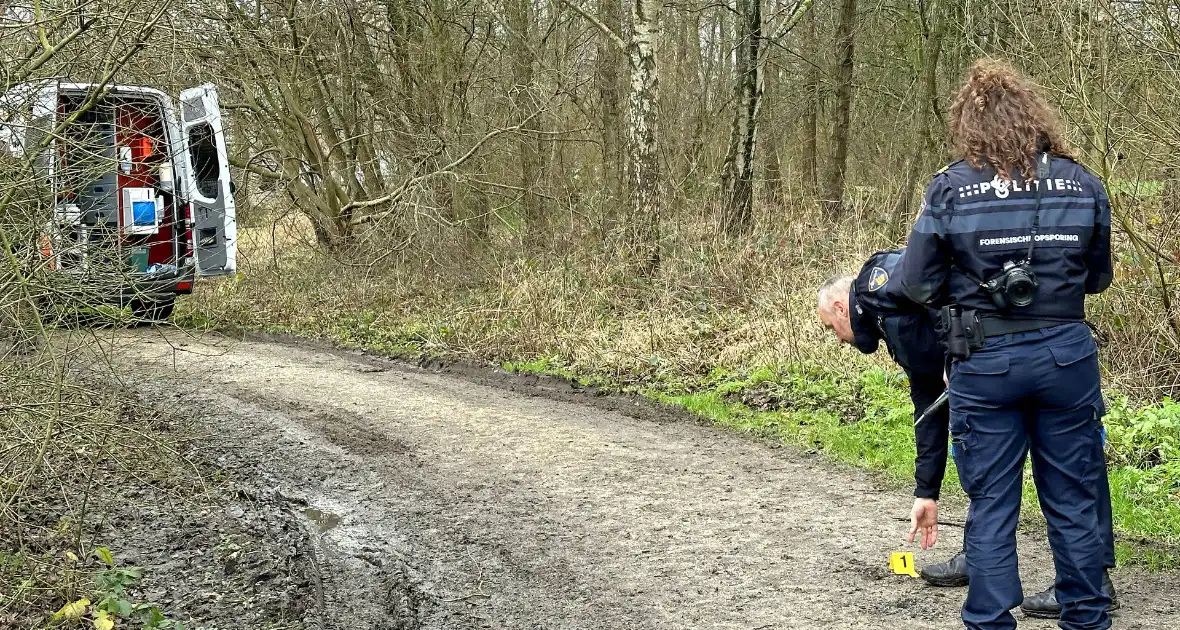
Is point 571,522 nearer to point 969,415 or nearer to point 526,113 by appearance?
point 969,415

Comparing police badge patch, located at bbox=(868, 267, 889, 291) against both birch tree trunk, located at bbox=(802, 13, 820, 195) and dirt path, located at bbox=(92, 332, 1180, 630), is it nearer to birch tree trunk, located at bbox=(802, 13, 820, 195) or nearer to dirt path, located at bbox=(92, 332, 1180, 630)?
dirt path, located at bbox=(92, 332, 1180, 630)

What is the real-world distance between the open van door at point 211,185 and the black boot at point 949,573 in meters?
9.73

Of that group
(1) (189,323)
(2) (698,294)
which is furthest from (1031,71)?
(1) (189,323)

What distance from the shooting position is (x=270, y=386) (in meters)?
10.1

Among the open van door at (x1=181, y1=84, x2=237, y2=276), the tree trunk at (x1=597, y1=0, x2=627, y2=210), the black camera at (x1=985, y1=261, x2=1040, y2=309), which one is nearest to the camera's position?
the black camera at (x1=985, y1=261, x2=1040, y2=309)

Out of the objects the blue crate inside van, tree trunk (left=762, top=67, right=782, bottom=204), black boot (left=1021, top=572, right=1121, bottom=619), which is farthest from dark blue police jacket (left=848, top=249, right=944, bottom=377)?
tree trunk (left=762, top=67, right=782, bottom=204)

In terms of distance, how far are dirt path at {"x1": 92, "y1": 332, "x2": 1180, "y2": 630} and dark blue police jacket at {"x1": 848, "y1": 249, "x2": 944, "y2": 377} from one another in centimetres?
103

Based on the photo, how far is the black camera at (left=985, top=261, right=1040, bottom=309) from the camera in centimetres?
344

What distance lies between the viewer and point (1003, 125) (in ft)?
11.6

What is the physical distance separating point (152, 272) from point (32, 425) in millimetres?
1753

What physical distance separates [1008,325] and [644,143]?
986 cm

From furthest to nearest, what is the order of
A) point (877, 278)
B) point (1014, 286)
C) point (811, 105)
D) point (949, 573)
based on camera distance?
point (811, 105) → point (949, 573) → point (877, 278) → point (1014, 286)

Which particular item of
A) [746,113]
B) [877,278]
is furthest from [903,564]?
[746,113]

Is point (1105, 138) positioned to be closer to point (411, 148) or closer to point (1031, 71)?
point (1031, 71)
